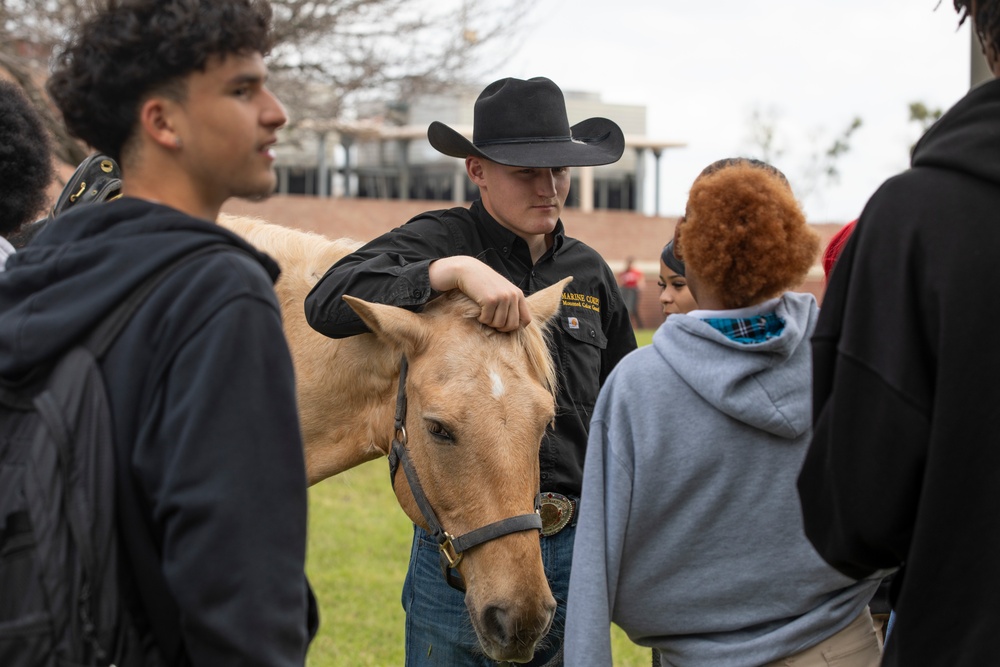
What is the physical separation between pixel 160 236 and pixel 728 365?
129cm

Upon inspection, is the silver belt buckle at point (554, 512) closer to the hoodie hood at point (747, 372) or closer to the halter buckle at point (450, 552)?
the halter buckle at point (450, 552)

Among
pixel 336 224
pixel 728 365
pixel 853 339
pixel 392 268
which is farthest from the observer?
pixel 336 224

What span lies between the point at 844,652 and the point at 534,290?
1.61 m

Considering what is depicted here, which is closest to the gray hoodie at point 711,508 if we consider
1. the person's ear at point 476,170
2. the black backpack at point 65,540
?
the black backpack at point 65,540

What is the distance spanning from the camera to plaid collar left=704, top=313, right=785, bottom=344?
2422 mm

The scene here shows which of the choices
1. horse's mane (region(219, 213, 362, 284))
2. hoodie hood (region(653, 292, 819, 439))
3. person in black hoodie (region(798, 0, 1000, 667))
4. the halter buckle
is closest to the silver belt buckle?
the halter buckle

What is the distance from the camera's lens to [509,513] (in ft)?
9.22

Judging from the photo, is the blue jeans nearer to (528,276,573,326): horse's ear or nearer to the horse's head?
the horse's head

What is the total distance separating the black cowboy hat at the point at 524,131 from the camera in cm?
342

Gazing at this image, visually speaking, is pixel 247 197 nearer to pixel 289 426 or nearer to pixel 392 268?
pixel 289 426

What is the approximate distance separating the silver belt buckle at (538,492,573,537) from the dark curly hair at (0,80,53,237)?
6.28 feet

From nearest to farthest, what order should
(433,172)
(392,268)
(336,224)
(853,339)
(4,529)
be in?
1. (4,529)
2. (853,339)
3. (392,268)
4. (336,224)
5. (433,172)

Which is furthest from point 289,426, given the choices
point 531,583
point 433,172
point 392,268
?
point 433,172

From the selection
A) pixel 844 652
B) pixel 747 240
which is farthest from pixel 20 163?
pixel 844 652
